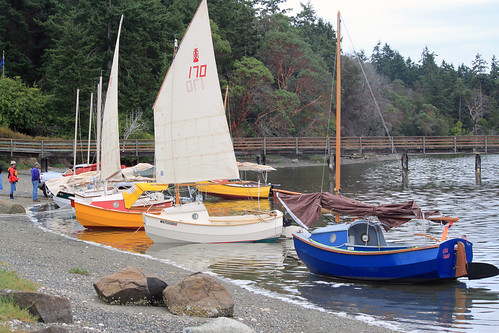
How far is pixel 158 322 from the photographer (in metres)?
10.1

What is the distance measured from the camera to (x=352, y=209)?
1794cm

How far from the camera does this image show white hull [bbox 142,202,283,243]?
22.6m

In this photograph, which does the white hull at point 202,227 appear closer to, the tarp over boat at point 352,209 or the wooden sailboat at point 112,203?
the wooden sailboat at point 112,203

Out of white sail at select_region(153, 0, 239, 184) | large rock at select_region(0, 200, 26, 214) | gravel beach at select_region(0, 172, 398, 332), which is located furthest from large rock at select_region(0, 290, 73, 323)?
large rock at select_region(0, 200, 26, 214)

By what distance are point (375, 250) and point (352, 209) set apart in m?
1.47

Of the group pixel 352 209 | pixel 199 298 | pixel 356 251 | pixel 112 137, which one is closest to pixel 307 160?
pixel 112 137

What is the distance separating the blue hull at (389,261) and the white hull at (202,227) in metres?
5.51

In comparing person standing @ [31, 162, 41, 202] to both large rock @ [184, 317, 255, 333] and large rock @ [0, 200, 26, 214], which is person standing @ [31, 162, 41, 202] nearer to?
large rock @ [0, 200, 26, 214]

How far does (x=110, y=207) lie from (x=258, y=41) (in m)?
53.6

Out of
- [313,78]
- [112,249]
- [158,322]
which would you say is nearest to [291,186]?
[112,249]

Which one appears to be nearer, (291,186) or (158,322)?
(158,322)

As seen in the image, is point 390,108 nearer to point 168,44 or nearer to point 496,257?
point 168,44

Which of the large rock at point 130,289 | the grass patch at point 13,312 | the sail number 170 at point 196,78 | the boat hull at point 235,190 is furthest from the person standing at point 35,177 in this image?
the grass patch at point 13,312

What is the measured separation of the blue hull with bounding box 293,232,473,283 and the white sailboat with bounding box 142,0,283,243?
592 cm
